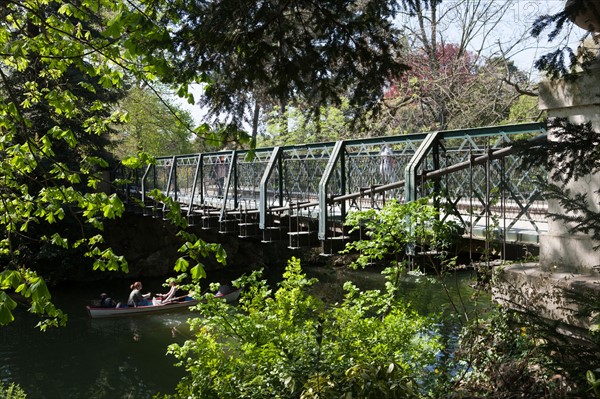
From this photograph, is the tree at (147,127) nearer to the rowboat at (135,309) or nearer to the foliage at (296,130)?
the foliage at (296,130)

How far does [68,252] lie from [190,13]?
22406mm

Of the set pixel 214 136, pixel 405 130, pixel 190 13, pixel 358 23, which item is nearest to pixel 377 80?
pixel 358 23

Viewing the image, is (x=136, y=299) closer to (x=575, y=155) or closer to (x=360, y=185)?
(x=360, y=185)

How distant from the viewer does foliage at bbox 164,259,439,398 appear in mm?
4629

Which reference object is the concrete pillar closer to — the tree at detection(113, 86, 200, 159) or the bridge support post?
the bridge support post

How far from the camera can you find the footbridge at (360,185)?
22.7 ft

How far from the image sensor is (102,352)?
16.8 m

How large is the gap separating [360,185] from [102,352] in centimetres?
832

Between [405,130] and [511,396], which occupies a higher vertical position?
[405,130]

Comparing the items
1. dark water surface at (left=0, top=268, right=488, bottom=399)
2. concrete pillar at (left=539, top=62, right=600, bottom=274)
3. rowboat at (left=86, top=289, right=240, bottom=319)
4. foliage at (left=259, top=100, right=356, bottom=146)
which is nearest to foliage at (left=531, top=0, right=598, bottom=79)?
concrete pillar at (left=539, top=62, right=600, bottom=274)

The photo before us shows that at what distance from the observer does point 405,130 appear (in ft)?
77.0

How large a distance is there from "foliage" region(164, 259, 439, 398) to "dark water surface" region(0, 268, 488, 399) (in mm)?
4595

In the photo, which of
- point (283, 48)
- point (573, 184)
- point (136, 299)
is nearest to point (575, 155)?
point (573, 184)

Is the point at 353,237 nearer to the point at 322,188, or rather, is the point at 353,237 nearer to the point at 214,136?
the point at 322,188
